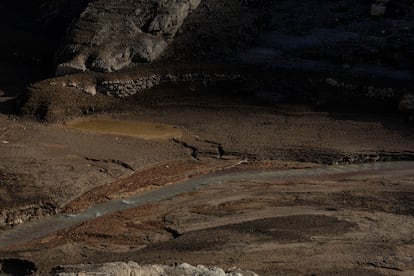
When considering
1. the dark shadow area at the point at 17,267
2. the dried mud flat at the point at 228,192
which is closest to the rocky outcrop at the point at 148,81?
the dried mud flat at the point at 228,192

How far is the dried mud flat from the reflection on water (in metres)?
0.42

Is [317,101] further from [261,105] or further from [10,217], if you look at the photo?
[10,217]

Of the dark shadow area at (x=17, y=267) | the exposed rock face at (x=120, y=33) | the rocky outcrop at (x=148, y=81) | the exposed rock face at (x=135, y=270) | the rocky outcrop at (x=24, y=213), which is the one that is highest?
the exposed rock face at (x=120, y=33)

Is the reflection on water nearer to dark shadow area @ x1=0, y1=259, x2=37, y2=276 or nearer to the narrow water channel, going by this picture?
the narrow water channel

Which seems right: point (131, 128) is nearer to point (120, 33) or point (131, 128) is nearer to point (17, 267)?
point (120, 33)

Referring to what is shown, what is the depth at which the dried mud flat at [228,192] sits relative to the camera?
17234 mm

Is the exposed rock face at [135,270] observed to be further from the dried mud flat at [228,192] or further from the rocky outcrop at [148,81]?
the rocky outcrop at [148,81]

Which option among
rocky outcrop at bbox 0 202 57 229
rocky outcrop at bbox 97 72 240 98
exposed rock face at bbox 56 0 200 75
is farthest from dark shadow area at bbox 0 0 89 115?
rocky outcrop at bbox 0 202 57 229

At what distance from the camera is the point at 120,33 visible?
29625 mm

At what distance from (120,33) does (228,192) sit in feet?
38.8

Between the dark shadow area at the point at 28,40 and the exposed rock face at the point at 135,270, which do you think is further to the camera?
the dark shadow area at the point at 28,40

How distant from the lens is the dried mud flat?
1723cm

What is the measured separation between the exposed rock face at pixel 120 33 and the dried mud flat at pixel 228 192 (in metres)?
3.10

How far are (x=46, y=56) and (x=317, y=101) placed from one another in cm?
1512
